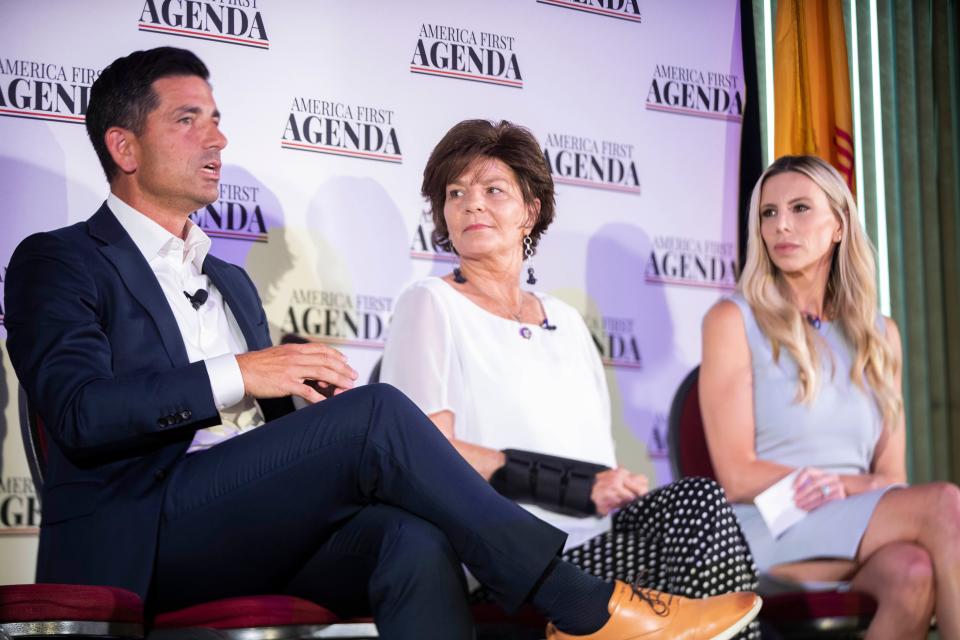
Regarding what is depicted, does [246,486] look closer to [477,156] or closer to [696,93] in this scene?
[477,156]

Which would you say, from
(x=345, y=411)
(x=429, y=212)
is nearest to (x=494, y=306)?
(x=429, y=212)

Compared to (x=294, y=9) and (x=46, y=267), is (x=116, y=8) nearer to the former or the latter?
(x=294, y=9)

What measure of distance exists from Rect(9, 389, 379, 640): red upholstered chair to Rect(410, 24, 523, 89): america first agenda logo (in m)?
1.59

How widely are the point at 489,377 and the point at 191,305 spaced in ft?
2.60

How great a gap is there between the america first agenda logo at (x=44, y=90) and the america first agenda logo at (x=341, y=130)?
55 centimetres

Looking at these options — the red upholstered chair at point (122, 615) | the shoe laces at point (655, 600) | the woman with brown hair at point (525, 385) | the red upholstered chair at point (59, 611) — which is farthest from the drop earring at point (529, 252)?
the red upholstered chair at point (59, 611)

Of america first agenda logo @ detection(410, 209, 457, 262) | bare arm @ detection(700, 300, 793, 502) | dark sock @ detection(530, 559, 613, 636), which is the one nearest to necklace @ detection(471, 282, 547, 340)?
america first agenda logo @ detection(410, 209, 457, 262)

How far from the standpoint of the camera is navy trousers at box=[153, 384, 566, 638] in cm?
194

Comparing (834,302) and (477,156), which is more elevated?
(477,156)

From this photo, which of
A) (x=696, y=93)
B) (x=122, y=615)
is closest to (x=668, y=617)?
(x=122, y=615)

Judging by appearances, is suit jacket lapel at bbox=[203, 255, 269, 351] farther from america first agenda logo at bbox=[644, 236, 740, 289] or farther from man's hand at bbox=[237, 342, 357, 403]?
america first agenda logo at bbox=[644, 236, 740, 289]

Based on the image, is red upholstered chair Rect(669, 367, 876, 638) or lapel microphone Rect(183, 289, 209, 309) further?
red upholstered chair Rect(669, 367, 876, 638)

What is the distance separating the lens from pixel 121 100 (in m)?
2.58

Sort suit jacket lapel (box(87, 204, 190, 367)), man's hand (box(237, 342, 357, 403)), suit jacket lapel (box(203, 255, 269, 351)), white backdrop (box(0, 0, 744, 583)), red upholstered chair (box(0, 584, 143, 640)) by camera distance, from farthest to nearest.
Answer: white backdrop (box(0, 0, 744, 583))
suit jacket lapel (box(203, 255, 269, 351))
suit jacket lapel (box(87, 204, 190, 367))
man's hand (box(237, 342, 357, 403))
red upholstered chair (box(0, 584, 143, 640))
